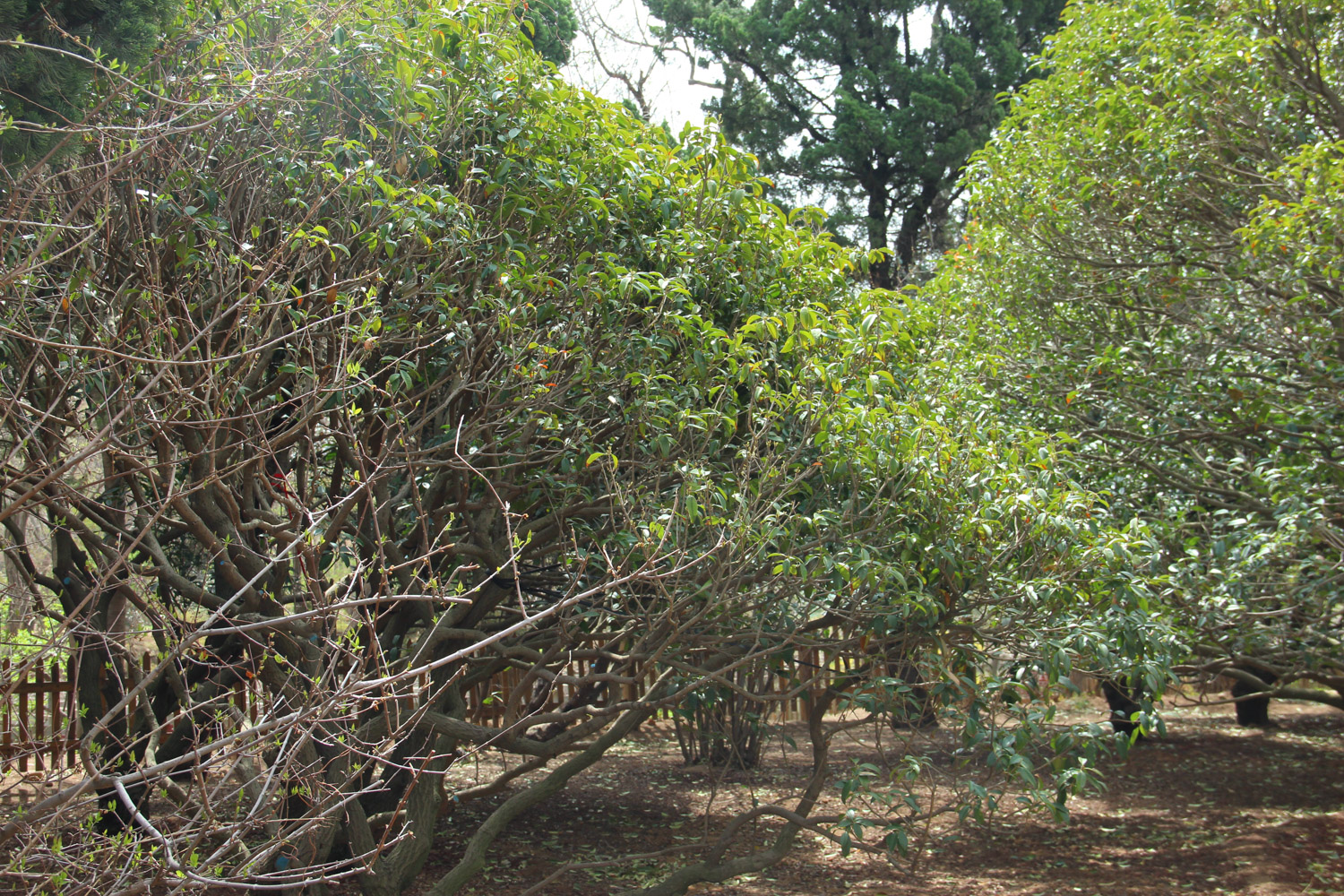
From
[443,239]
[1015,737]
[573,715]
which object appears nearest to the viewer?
[1015,737]

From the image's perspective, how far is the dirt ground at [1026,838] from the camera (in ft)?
19.9

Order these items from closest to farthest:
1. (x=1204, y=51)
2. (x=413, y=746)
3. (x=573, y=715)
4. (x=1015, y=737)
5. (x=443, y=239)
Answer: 1. (x=1015, y=737)
2. (x=443, y=239)
3. (x=573, y=715)
4. (x=413, y=746)
5. (x=1204, y=51)

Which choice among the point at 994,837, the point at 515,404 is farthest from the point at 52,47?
the point at 994,837

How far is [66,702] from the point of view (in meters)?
7.67

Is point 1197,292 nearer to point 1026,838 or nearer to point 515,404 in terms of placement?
point 1026,838

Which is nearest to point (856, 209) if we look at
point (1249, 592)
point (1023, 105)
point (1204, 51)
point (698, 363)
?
point (1023, 105)

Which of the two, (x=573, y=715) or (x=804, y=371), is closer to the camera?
(x=804, y=371)

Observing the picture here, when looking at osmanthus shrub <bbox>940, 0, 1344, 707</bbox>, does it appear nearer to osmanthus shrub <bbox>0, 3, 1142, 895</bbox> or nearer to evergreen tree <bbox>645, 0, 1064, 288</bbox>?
osmanthus shrub <bbox>0, 3, 1142, 895</bbox>

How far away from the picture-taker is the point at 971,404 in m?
5.03

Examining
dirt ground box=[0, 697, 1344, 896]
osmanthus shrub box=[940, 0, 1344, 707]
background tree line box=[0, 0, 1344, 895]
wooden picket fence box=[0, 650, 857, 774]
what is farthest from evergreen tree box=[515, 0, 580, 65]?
dirt ground box=[0, 697, 1344, 896]

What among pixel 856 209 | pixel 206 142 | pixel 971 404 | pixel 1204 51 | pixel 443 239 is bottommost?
pixel 971 404

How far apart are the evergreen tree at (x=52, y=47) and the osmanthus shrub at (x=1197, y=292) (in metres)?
5.76

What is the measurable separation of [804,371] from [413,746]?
11.1 feet

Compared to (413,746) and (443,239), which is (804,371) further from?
(413,746)
